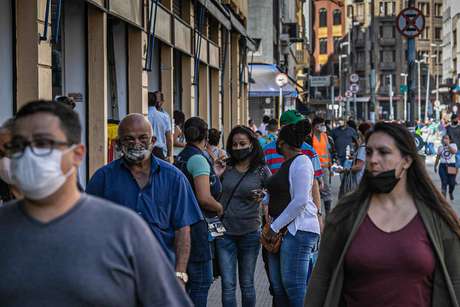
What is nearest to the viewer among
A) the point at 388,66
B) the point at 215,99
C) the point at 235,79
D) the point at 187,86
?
the point at 187,86

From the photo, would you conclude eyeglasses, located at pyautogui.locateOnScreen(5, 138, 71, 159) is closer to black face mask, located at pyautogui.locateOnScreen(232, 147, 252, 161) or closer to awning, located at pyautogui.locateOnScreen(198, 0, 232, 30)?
black face mask, located at pyautogui.locateOnScreen(232, 147, 252, 161)

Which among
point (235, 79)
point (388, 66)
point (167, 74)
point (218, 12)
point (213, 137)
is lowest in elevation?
point (213, 137)

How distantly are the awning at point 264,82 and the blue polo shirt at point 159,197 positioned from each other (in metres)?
28.8

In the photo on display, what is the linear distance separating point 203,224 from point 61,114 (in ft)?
10.7

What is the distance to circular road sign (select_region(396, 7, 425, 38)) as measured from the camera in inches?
988

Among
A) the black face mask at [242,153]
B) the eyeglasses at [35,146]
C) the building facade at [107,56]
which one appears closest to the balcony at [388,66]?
the building facade at [107,56]

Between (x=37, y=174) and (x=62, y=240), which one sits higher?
(x=37, y=174)

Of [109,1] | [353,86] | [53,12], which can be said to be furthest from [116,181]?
[353,86]

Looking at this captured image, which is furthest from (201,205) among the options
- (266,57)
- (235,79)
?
(266,57)

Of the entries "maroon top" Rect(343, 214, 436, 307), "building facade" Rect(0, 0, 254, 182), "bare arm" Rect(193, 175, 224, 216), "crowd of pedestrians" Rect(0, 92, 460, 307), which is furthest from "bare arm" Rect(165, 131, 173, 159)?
"maroon top" Rect(343, 214, 436, 307)

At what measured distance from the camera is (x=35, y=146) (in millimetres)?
3262

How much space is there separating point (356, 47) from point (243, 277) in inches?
4988

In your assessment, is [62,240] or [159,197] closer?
[62,240]

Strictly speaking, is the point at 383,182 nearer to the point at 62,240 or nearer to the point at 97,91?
the point at 62,240
